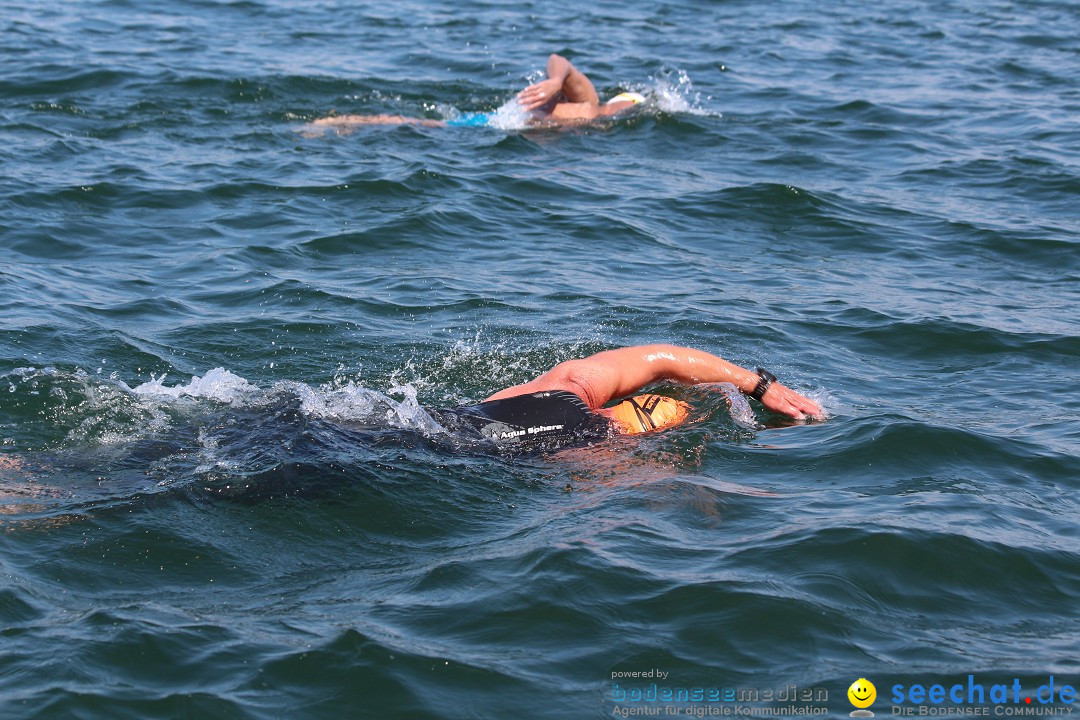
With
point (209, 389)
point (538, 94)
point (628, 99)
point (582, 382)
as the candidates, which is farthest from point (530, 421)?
point (628, 99)

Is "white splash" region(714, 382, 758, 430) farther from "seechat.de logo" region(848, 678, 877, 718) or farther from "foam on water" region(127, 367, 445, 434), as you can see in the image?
"seechat.de logo" region(848, 678, 877, 718)

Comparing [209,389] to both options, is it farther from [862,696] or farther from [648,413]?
[862,696]

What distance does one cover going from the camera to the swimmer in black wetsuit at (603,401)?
620 cm

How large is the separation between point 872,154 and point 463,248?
16.9ft

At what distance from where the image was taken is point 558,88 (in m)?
12.5

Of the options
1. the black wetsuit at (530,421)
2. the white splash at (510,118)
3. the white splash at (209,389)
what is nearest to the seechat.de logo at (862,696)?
the black wetsuit at (530,421)

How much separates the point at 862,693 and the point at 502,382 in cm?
348

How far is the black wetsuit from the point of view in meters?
6.17

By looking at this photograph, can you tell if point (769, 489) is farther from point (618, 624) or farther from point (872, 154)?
point (872, 154)

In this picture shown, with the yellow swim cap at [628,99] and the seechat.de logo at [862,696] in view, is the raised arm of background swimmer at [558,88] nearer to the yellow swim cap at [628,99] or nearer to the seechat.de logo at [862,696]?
the yellow swim cap at [628,99]

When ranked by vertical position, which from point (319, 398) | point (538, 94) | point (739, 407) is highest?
point (538, 94)

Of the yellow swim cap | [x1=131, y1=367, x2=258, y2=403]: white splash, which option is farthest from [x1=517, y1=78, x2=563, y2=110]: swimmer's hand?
[x1=131, y1=367, x2=258, y2=403]: white splash

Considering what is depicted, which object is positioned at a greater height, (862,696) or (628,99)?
(628,99)

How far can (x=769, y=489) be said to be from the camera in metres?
6.03
